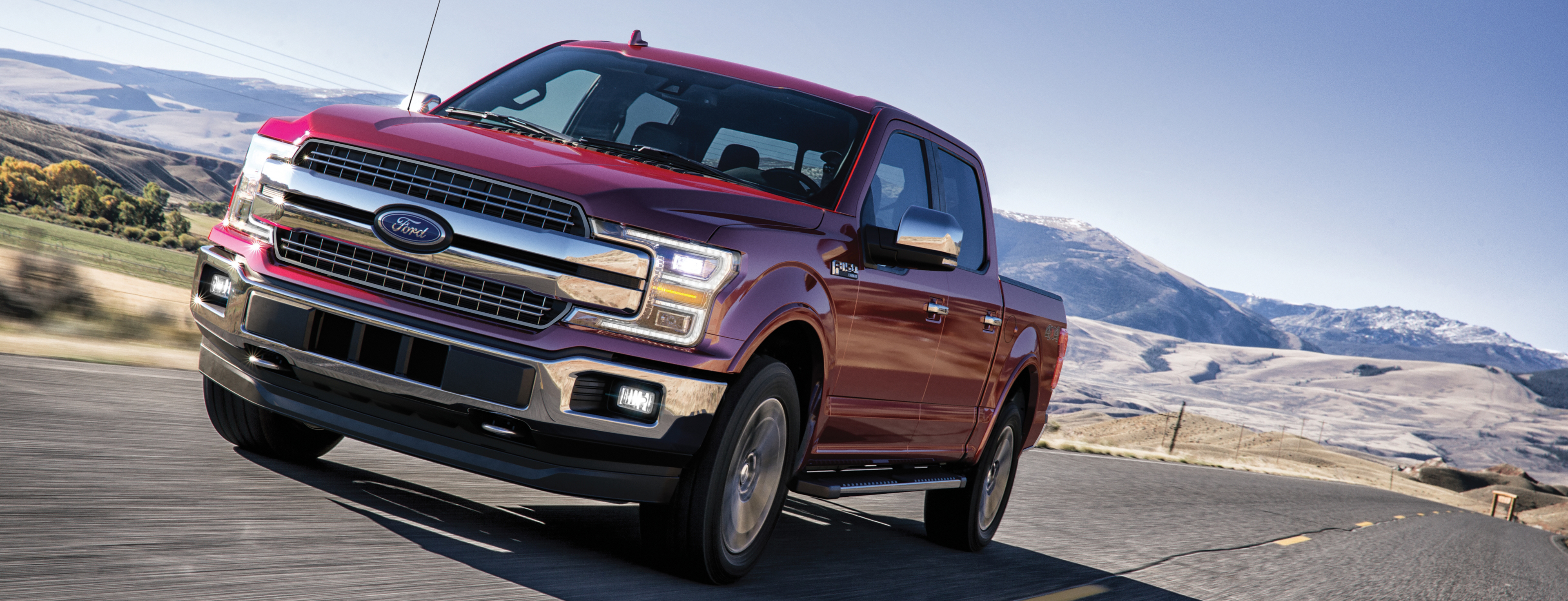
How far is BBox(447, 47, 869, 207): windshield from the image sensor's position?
4.81 m

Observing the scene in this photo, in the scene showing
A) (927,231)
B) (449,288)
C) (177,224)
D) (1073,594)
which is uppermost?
(927,231)

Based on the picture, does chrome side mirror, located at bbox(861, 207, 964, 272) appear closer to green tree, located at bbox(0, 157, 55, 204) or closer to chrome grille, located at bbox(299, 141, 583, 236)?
chrome grille, located at bbox(299, 141, 583, 236)

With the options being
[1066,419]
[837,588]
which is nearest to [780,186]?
[837,588]

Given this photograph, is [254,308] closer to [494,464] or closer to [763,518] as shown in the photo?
[494,464]

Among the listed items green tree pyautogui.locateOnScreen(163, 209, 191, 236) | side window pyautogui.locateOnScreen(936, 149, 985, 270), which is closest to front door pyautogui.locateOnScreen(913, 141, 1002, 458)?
side window pyautogui.locateOnScreen(936, 149, 985, 270)

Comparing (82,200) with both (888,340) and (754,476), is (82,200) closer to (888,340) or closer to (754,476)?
(888,340)

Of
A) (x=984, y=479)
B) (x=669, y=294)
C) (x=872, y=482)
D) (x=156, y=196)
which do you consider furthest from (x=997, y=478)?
(x=156, y=196)

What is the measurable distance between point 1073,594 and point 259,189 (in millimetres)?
4178

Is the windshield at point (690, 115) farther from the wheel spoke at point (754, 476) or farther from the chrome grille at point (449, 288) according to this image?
the chrome grille at point (449, 288)

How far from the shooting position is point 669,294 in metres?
3.63

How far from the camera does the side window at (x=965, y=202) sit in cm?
602

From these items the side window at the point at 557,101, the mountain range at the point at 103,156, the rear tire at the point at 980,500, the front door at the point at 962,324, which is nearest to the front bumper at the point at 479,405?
the side window at the point at 557,101

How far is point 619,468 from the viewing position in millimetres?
3711

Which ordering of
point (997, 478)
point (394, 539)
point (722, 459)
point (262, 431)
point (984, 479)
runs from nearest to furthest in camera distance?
point (722, 459) → point (394, 539) → point (262, 431) → point (984, 479) → point (997, 478)
